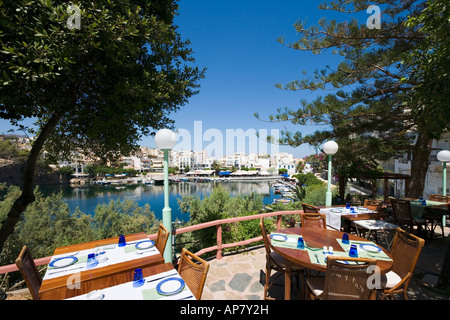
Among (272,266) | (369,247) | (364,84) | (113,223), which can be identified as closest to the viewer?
(369,247)

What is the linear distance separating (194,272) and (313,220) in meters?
2.67

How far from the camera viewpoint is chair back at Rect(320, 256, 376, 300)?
5.62 ft

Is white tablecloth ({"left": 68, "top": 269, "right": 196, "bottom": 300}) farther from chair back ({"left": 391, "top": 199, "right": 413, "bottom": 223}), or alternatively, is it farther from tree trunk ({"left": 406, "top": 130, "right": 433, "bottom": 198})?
tree trunk ({"left": 406, "top": 130, "right": 433, "bottom": 198})

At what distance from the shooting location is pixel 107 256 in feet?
7.09

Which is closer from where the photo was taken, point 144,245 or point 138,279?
point 138,279

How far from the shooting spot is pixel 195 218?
7031mm

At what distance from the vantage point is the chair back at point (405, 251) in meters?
2.15

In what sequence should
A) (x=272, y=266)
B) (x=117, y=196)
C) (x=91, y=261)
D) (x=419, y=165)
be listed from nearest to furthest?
1. (x=91, y=261)
2. (x=272, y=266)
3. (x=419, y=165)
4. (x=117, y=196)

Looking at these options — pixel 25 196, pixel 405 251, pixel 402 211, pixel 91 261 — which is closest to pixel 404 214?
pixel 402 211

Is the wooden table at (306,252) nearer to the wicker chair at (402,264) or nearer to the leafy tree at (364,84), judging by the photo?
the wicker chair at (402,264)

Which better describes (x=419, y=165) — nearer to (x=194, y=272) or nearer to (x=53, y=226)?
(x=194, y=272)

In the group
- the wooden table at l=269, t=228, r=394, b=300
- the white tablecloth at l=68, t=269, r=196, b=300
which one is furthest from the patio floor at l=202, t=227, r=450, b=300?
the white tablecloth at l=68, t=269, r=196, b=300

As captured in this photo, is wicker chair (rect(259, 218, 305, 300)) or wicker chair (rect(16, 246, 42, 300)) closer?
wicker chair (rect(16, 246, 42, 300))
